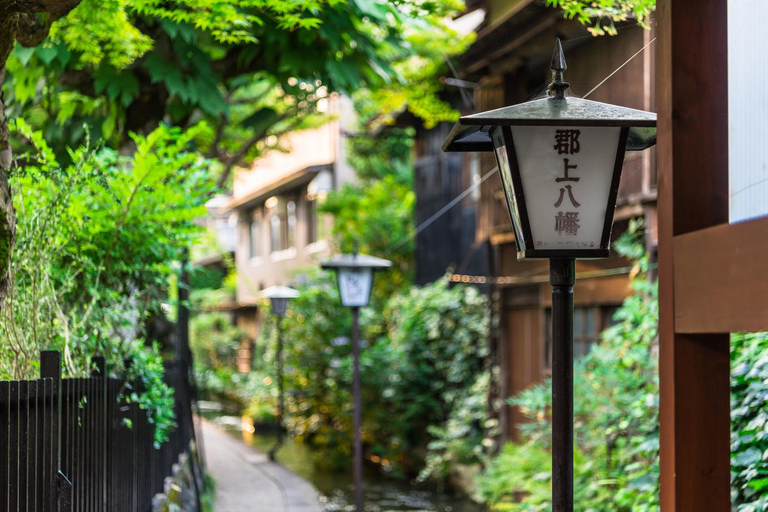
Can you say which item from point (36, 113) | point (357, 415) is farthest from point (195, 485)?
point (36, 113)

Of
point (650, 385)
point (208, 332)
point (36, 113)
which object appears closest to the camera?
point (650, 385)

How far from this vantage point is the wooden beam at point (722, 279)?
3611 mm

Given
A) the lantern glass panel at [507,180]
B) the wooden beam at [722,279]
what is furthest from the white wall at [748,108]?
the lantern glass panel at [507,180]

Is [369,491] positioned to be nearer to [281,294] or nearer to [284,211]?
[281,294]

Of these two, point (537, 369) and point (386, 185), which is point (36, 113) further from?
point (386, 185)

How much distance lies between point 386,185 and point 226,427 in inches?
285

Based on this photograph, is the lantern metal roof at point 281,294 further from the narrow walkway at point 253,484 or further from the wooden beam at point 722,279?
the wooden beam at point 722,279

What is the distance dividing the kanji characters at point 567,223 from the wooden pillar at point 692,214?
21.6 inches

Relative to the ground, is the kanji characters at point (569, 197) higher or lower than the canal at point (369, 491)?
higher

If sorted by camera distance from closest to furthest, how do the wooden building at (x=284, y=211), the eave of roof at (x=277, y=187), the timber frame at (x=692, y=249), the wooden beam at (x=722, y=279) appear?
the wooden beam at (x=722, y=279)
the timber frame at (x=692, y=249)
the wooden building at (x=284, y=211)
the eave of roof at (x=277, y=187)

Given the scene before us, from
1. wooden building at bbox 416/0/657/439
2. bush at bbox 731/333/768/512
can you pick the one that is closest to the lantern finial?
bush at bbox 731/333/768/512

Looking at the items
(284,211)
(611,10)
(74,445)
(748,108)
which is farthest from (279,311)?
(284,211)

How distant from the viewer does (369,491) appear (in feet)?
50.7

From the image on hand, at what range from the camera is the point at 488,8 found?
14.9m
